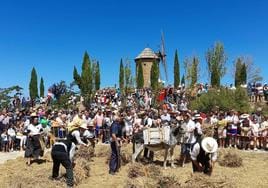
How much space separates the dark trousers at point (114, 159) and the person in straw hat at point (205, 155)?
11.9 feet

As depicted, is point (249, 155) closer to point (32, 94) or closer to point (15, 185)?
point (15, 185)

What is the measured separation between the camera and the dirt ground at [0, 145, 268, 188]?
30.8 feet

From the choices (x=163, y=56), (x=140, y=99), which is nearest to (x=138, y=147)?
(x=140, y=99)

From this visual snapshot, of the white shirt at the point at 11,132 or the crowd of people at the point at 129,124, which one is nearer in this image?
the crowd of people at the point at 129,124

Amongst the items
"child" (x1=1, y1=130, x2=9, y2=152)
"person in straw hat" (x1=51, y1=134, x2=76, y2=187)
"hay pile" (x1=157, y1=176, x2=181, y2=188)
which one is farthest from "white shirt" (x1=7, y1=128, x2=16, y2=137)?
"hay pile" (x1=157, y1=176, x2=181, y2=188)

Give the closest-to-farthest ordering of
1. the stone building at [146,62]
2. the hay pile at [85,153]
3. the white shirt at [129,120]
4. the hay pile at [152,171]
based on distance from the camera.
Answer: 1. the hay pile at [152,171]
2. the hay pile at [85,153]
3. the white shirt at [129,120]
4. the stone building at [146,62]

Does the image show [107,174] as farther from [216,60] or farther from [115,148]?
[216,60]

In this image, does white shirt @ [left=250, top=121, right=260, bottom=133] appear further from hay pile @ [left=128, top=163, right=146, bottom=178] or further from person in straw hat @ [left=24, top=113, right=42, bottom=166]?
person in straw hat @ [left=24, top=113, right=42, bottom=166]

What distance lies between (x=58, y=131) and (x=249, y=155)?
29.3ft

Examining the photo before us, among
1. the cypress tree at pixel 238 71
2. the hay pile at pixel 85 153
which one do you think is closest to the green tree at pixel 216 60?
the cypress tree at pixel 238 71

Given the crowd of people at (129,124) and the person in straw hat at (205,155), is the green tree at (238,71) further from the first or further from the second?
the person in straw hat at (205,155)

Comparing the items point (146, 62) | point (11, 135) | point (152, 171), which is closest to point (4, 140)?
point (11, 135)

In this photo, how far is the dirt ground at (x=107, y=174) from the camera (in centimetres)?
938

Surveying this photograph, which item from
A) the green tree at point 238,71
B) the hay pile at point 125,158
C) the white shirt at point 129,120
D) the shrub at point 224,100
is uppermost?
the green tree at point 238,71
